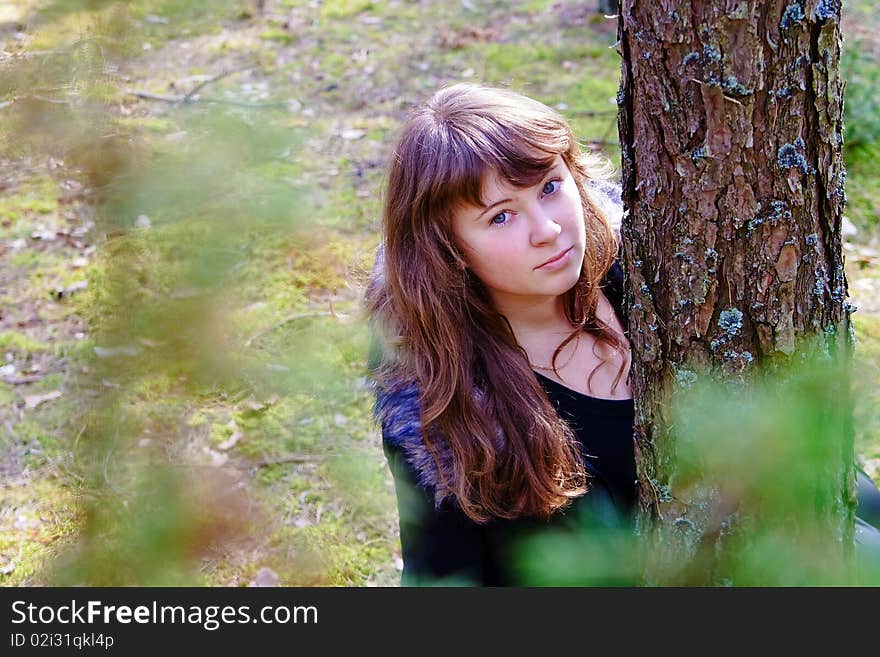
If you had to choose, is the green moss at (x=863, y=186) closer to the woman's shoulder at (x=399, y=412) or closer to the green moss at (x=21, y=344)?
the woman's shoulder at (x=399, y=412)

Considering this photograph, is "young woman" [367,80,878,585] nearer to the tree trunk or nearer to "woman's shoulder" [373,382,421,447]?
"woman's shoulder" [373,382,421,447]

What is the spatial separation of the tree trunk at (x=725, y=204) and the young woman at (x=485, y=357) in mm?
349

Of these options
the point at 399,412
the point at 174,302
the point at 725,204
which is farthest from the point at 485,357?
the point at 174,302

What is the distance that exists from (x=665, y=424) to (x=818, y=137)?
1.45 feet

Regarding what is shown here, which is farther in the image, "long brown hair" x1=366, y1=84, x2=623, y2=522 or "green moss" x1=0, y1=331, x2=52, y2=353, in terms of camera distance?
"green moss" x1=0, y1=331, x2=52, y2=353

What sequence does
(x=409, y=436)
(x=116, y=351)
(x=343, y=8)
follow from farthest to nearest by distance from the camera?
(x=343, y=8) → (x=409, y=436) → (x=116, y=351)

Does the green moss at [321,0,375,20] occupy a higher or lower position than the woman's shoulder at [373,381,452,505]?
higher

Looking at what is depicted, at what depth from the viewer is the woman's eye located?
169cm

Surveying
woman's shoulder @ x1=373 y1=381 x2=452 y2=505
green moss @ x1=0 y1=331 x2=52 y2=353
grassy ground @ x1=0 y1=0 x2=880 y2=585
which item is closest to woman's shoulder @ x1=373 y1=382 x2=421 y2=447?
woman's shoulder @ x1=373 y1=381 x2=452 y2=505

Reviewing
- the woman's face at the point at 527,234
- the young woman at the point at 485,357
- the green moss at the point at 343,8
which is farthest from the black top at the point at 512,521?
the green moss at the point at 343,8

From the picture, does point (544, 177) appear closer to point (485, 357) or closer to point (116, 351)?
point (485, 357)

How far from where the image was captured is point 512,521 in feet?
5.57

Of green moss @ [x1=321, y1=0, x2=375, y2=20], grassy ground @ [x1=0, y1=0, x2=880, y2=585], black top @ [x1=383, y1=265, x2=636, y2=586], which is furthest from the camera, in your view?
green moss @ [x1=321, y1=0, x2=375, y2=20]

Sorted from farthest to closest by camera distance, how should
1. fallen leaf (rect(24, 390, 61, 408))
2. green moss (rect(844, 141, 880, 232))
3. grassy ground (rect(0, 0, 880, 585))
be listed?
green moss (rect(844, 141, 880, 232))
fallen leaf (rect(24, 390, 61, 408))
grassy ground (rect(0, 0, 880, 585))
